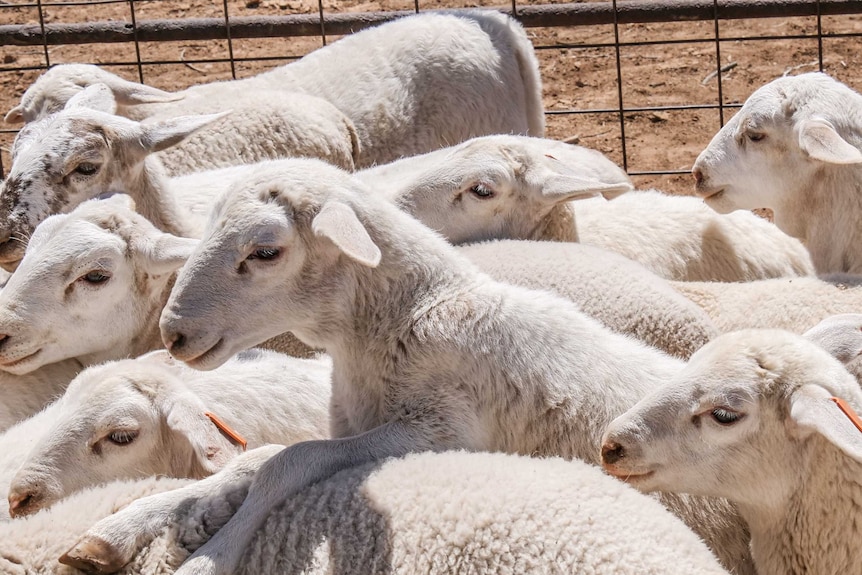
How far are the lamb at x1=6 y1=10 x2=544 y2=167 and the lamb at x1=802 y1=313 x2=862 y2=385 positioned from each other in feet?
10.1

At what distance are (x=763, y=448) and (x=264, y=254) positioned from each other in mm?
1308

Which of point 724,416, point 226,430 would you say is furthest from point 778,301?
point 226,430

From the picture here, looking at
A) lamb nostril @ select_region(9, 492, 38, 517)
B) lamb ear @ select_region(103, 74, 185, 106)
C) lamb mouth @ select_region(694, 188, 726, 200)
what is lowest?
lamb nostril @ select_region(9, 492, 38, 517)

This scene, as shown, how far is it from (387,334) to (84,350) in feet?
4.08

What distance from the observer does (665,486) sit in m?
3.27

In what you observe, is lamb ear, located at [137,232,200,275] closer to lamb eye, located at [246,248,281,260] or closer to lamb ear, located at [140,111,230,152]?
lamb ear, located at [140,111,230,152]

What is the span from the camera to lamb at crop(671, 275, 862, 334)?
14.2 ft

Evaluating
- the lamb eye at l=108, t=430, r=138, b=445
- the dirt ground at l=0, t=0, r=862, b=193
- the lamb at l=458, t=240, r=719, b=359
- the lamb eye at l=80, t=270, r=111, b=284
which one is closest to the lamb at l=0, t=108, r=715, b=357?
the lamb at l=458, t=240, r=719, b=359

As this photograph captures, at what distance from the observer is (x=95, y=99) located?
18.0 feet

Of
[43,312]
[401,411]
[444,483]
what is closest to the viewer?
[444,483]

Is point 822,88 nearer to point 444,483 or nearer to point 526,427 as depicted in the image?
point 526,427

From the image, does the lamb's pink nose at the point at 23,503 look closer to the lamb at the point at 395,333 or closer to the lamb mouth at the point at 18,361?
the lamb at the point at 395,333

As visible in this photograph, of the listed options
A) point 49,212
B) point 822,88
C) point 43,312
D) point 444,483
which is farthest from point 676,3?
point 444,483

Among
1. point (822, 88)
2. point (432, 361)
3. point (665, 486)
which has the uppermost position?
point (822, 88)
